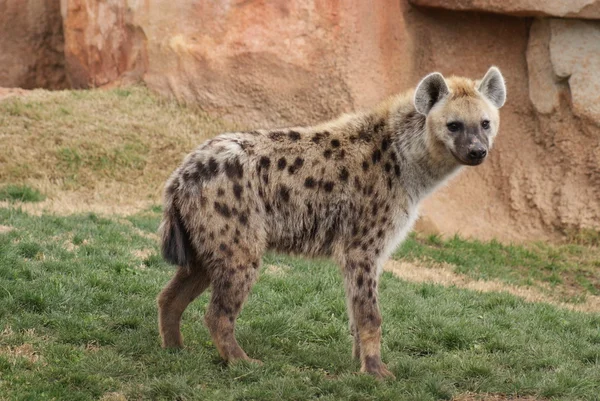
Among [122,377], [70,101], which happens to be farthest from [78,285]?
[70,101]

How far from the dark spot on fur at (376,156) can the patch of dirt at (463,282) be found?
2.50 metres

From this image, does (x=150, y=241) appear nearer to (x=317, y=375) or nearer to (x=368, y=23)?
(x=317, y=375)

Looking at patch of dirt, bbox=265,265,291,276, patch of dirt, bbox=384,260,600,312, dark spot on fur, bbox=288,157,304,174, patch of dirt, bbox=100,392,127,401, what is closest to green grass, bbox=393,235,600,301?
patch of dirt, bbox=384,260,600,312

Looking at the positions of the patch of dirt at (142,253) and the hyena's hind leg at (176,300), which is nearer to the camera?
the hyena's hind leg at (176,300)

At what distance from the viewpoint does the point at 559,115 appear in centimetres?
1069

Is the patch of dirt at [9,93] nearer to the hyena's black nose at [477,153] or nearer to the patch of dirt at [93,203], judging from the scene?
the patch of dirt at [93,203]

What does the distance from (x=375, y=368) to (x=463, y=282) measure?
331cm

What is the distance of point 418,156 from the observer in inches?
217

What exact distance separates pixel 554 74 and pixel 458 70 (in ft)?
4.10

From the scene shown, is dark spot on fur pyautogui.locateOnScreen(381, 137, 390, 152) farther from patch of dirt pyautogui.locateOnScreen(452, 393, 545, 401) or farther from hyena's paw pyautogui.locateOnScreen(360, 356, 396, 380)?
patch of dirt pyautogui.locateOnScreen(452, 393, 545, 401)

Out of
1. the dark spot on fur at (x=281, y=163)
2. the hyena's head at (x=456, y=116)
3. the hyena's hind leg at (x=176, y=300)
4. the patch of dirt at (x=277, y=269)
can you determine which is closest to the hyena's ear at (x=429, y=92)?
the hyena's head at (x=456, y=116)

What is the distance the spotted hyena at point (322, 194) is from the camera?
16.7 feet

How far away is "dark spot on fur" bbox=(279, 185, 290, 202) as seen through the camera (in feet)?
17.4

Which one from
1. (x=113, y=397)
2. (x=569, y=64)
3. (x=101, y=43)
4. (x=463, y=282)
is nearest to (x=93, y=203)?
(x=101, y=43)
